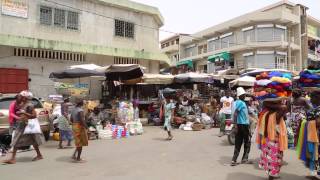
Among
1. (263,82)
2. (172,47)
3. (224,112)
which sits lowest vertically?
(224,112)

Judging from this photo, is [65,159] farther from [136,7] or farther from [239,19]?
[239,19]

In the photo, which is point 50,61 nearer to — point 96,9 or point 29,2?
point 29,2

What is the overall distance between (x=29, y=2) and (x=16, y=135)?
1145 centimetres

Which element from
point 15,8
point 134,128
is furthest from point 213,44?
point 134,128

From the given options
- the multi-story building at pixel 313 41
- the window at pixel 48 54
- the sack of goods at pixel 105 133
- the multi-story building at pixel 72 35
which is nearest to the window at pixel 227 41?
the multi-story building at pixel 313 41

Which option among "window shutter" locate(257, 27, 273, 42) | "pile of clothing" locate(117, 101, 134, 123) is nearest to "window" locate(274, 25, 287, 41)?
"window shutter" locate(257, 27, 273, 42)

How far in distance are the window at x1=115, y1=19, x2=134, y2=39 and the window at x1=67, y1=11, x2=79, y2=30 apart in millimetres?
2854

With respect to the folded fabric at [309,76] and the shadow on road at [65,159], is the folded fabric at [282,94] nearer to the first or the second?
the folded fabric at [309,76]

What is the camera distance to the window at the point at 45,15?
17.4 meters

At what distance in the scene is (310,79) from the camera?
6.18 meters

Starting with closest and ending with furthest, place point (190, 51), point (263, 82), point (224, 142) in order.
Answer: point (263, 82) < point (224, 142) < point (190, 51)

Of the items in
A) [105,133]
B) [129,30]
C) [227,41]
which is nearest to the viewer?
[105,133]

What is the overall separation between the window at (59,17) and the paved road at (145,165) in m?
9.64

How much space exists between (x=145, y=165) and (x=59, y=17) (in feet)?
44.5
